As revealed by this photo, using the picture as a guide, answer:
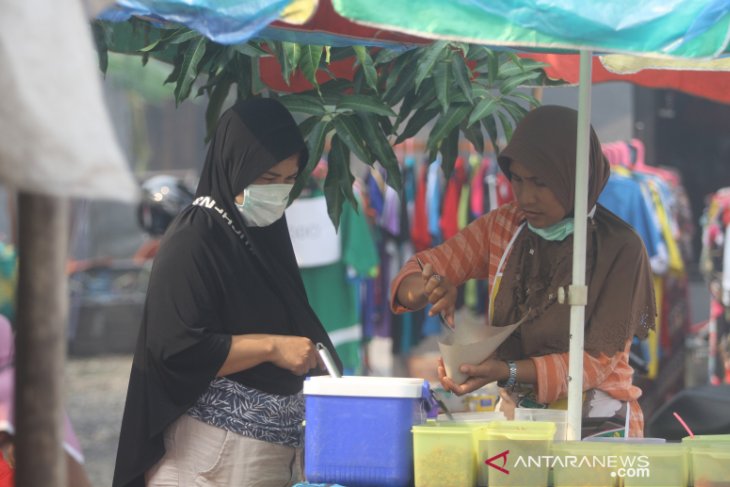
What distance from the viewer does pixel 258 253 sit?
361 cm

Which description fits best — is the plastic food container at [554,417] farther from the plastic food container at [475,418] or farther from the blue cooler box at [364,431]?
the blue cooler box at [364,431]

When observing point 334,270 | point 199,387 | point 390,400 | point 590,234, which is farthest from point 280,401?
point 334,270

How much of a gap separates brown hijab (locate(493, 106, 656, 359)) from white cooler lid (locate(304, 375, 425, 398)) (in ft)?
2.15

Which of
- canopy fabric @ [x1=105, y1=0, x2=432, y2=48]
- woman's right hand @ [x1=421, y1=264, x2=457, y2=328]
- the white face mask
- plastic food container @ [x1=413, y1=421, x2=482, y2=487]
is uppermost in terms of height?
canopy fabric @ [x1=105, y1=0, x2=432, y2=48]

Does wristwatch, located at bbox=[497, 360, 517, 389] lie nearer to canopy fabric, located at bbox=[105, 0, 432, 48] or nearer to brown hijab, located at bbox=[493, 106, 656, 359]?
brown hijab, located at bbox=[493, 106, 656, 359]

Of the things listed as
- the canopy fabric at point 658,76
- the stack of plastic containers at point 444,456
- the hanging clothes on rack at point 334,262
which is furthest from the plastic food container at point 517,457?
the hanging clothes on rack at point 334,262

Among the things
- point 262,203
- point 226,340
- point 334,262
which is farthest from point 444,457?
point 334,262

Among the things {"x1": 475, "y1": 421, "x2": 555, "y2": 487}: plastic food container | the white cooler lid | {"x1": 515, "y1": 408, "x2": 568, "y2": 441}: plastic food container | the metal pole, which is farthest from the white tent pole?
the metal pole

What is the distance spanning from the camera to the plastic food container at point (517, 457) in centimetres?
307

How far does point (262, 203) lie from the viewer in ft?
11.8

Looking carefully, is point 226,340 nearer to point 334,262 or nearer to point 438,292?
point 438,292

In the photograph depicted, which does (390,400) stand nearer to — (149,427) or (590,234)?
(149,427)

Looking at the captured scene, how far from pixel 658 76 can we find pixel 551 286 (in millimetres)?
1539

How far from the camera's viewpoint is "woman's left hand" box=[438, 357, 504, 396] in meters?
3.56
